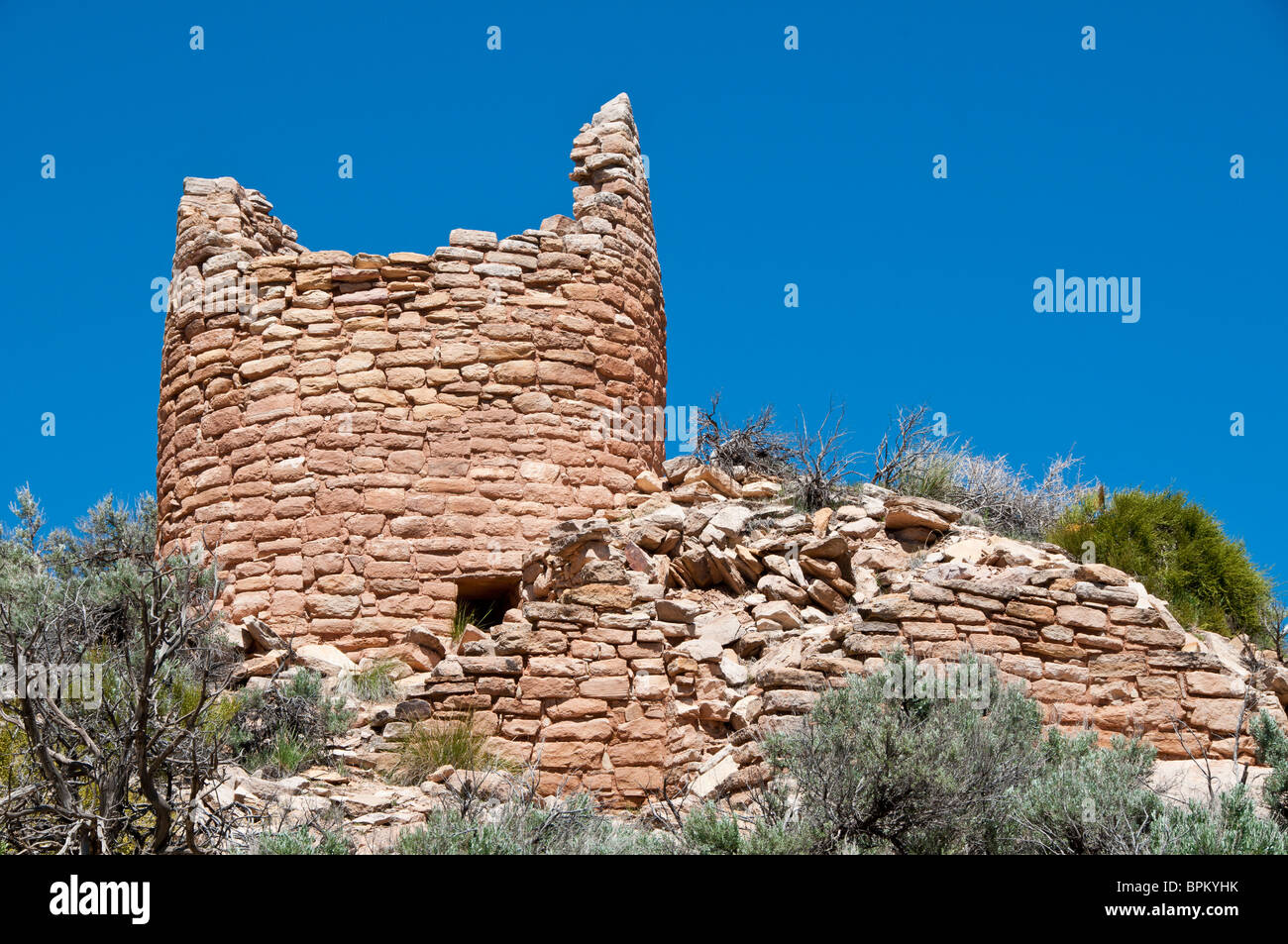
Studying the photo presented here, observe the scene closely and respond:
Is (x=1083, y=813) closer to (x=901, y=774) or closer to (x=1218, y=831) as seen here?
(x=1218, y=831)

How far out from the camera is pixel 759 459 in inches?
499

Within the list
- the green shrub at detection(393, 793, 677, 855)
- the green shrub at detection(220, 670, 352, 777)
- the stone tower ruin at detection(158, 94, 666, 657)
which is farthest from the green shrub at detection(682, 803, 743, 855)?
the stone tower ruin at detection(158, 94, 666, 657)

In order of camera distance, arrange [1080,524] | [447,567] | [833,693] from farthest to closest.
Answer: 1. [1080,524]
2. [447,567]
3. [833,693]

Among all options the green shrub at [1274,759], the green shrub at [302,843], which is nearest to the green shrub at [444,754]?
the green shrub at [302,843]

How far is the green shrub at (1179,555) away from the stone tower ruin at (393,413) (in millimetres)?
3890

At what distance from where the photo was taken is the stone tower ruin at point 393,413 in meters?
10.2

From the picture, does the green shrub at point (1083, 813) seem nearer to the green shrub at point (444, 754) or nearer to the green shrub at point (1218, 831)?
the green shrub at point (1218, 831)

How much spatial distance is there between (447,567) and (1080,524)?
559 cm

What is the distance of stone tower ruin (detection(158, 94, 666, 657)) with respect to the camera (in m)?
10.2

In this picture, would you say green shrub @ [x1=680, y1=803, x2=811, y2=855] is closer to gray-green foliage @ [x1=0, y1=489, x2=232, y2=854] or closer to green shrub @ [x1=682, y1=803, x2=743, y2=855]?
green shrub @ [x1=682, y1=803, x2=743, y2=855]
